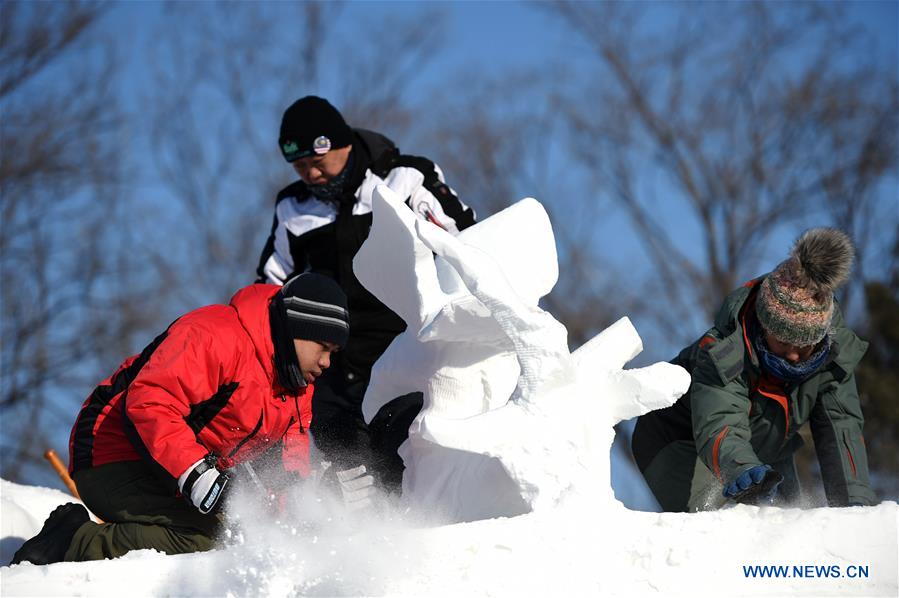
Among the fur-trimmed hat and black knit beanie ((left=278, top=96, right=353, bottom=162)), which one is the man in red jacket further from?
the fur-trimmed hat

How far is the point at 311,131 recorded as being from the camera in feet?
16.3

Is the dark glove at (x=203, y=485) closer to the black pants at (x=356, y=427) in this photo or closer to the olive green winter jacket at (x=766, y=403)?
the black pants at (x=356, y=427)

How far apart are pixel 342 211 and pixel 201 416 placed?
1487 mm

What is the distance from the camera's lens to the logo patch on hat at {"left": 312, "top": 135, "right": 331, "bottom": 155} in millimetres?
4977

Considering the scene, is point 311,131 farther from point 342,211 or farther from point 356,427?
point 356,427

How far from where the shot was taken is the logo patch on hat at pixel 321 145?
4977 mm

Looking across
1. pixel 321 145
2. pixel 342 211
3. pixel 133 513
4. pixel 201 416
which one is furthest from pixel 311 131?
pixel 133 513

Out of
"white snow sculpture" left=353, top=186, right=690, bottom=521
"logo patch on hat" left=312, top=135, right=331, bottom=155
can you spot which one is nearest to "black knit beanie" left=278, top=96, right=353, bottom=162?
"logo patch on hat" left=312, top=135, right=331, bottom=155

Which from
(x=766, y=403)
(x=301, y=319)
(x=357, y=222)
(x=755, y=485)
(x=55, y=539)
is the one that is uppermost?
(x=357, y=222)

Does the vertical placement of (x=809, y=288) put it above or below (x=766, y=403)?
above

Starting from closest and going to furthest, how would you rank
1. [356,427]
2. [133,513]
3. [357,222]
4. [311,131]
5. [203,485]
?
1. [203,485]
2. [133,513]
3. [356,427]
4. [311,131]
5. [357,222]

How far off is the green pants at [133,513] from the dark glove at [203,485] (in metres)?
0.37

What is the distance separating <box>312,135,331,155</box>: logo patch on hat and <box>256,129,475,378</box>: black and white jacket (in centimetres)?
18

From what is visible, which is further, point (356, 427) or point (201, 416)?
point (356, 427)
